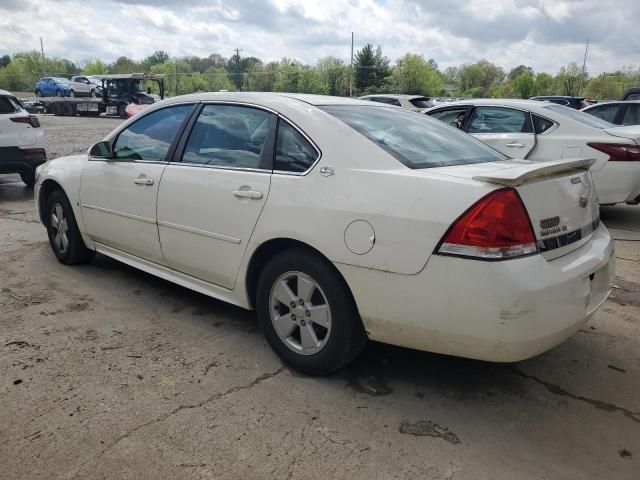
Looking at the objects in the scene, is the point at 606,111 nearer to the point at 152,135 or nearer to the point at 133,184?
the point at 152,135

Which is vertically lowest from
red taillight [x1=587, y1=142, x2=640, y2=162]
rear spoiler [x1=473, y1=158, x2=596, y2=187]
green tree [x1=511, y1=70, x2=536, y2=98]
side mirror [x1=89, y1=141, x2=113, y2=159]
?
red taillight [x1=587, y1=142, x2=640, y2=162]

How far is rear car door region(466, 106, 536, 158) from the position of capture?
6.65 meters

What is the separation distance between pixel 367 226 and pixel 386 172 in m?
0.29

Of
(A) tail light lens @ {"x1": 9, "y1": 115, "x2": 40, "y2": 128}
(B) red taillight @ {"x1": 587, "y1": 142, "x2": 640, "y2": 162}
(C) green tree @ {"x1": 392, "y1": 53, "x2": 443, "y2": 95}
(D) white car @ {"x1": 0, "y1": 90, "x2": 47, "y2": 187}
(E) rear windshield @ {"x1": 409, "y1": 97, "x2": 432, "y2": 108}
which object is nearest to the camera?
(B) red taillight @ {"x1": 587, "y1": 142, "x2": 640, "y2": 162}

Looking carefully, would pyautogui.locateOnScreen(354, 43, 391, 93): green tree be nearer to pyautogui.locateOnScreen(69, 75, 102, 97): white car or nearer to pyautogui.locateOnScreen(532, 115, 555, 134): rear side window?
pyautogui.locateOnScreen(69, 75, 102, 97): white car

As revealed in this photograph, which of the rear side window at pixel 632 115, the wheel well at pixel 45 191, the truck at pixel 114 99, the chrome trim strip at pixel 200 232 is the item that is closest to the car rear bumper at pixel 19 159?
the wheel well at pixel 45 191

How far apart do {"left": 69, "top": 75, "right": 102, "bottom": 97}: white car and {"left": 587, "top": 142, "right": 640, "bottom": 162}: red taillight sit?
114 feet

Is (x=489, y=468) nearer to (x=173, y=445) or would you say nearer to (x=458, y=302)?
(x=458, y=302)

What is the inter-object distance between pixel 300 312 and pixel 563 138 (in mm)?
Result: 5014

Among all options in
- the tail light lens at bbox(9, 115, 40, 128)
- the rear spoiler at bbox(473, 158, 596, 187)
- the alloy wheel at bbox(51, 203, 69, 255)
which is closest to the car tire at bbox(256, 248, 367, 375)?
the rear spoiler at bbox(473, 158, 596, 187)

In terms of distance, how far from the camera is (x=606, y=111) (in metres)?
9.54

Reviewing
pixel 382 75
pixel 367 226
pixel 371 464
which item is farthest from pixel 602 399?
pixel 382 75

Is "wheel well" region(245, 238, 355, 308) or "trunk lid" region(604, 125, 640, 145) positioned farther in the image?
"trunk lid" region(604, 125, 640, 145)

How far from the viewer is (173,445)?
2.36 m
